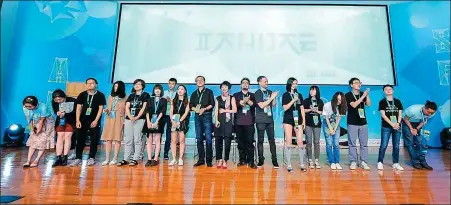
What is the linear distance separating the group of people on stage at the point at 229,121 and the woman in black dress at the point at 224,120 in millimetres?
14

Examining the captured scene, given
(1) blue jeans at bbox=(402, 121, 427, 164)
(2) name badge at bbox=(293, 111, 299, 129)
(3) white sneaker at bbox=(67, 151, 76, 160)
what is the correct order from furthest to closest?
(3) white sneaker at bbox=(67, 151, 76, 160) < (1) blue jeans at bbox=(402, 121, 427, 164) < (2) name badge at bbox=(293, 111, 299, 129)

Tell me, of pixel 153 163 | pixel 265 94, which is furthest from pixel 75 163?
pixel 265 94

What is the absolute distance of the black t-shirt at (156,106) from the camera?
13.2 ft

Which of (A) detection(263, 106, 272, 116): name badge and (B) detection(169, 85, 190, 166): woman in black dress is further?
(B) detection(169, 85, 190, 166): woman in black dress

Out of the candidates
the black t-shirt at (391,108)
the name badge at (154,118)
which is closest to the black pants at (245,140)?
the name badge at (154,118)

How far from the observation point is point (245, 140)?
12.9 feet

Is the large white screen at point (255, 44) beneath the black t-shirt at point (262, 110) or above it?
above

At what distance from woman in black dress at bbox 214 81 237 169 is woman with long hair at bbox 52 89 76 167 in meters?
2.15

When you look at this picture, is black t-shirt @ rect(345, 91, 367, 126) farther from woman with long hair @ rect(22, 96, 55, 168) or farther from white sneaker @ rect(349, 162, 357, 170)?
woman with long hair @ rect(22, 96, 55, 168)

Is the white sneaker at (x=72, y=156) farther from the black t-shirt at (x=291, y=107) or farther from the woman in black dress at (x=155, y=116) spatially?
the black t-shirt at (x=291, y=107)

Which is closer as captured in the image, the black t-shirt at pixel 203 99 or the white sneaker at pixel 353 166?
the white sneaker at pixel 353 166

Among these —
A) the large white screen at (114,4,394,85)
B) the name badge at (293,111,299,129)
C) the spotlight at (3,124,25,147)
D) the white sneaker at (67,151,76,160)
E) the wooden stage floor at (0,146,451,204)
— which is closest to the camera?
the wooden stage floor at (0,146,451,204)

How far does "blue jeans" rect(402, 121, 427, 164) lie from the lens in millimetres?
3854

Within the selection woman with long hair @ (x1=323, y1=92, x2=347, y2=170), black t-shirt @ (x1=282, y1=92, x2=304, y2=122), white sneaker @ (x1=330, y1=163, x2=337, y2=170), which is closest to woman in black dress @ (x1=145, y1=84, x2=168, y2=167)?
black t-shirt @ (x1=282, y1=92, x2=304, y2=122)
